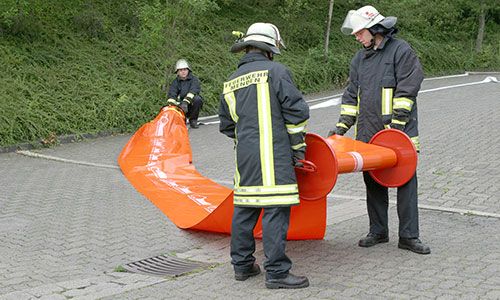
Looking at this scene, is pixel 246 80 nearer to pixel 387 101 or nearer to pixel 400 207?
pixel 387 101

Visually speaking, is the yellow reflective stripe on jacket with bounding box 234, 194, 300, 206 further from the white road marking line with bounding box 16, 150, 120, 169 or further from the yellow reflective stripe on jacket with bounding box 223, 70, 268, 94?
the white road marking line with bounding box 16, 150, 120, 169

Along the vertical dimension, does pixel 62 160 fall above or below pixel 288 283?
above

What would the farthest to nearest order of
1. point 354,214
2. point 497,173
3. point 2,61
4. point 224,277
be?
point 2,61, point 497,173, point 354,214, point 224,277

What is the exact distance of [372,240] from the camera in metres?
6.42

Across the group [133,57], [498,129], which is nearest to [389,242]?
[498,129]

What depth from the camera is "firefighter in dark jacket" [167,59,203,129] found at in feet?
49.0

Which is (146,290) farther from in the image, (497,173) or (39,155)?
(39,155)

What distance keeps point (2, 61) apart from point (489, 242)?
38.0 feet

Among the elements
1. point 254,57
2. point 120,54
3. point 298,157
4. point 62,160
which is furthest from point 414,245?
point 120,54

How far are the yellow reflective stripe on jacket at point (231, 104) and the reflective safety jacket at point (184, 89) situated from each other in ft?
30.8

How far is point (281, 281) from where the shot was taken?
5.28 m

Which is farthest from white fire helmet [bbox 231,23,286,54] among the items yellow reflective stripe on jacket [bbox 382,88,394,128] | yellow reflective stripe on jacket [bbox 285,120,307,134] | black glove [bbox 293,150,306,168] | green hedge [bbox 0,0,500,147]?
green hedge [bbox 0,0,500,147]

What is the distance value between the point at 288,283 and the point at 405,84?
6.42ft

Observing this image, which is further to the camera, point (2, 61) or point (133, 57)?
point (133, 57)
